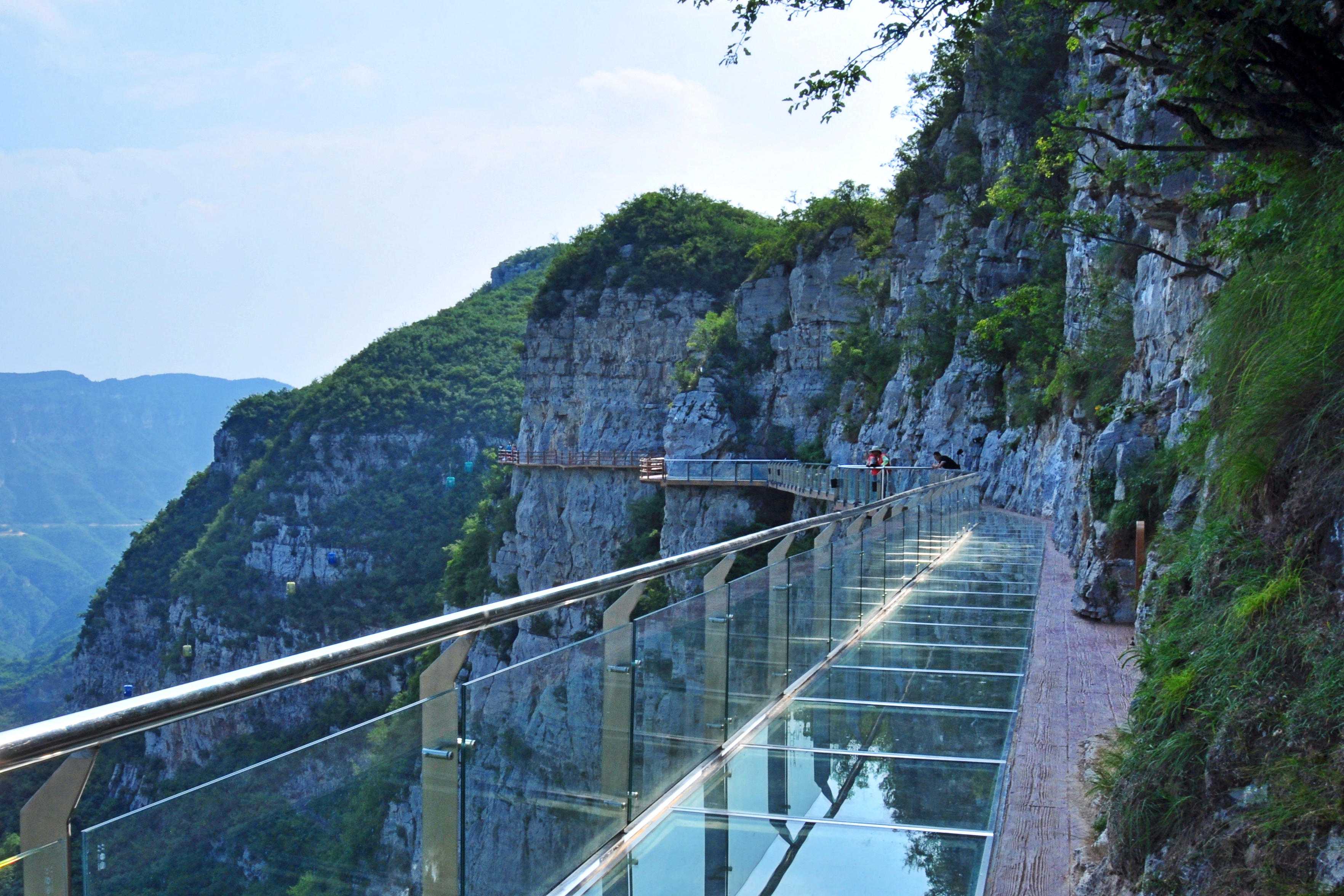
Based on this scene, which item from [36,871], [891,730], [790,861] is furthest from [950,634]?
[36,871]

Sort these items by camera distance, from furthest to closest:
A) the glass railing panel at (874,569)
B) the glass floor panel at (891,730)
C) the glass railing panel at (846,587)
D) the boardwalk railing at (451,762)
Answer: the glass railing panel at (874,569)
the glass railing panel at (846,587)
the glass floor panel at (891,730)
the boardwalk railing at (451,762)

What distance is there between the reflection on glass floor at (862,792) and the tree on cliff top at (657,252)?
56.5 m

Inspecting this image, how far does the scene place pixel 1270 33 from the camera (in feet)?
15.3

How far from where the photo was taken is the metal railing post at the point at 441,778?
2.57 metres

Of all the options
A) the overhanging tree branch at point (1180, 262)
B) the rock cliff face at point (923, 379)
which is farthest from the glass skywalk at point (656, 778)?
the overhanging tree branch at point (1180, 262)

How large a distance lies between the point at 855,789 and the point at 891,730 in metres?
0.94

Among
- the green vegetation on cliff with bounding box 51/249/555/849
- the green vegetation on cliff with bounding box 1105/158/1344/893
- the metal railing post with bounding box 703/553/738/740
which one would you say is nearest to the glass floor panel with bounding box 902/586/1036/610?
the green vegetation on cliff with bounding box 1105/158/1344/893

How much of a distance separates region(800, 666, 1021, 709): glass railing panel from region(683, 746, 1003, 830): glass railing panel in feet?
3.70

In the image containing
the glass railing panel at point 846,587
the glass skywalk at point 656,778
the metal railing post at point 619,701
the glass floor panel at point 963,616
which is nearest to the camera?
the glass skywalk at point 656,778

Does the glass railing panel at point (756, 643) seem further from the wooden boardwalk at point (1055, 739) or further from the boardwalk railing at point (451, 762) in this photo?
the wooden boardwalk at point (1055, 739)

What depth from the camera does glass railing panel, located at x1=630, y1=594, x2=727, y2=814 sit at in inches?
152

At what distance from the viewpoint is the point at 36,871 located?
4.96 ft

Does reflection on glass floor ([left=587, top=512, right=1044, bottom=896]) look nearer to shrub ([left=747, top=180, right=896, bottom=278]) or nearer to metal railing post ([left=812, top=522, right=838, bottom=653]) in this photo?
metal railing post ([left=812, top=522, right=838, bottom=653])

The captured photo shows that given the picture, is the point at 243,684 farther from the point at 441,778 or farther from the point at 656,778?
the point at 656,778
